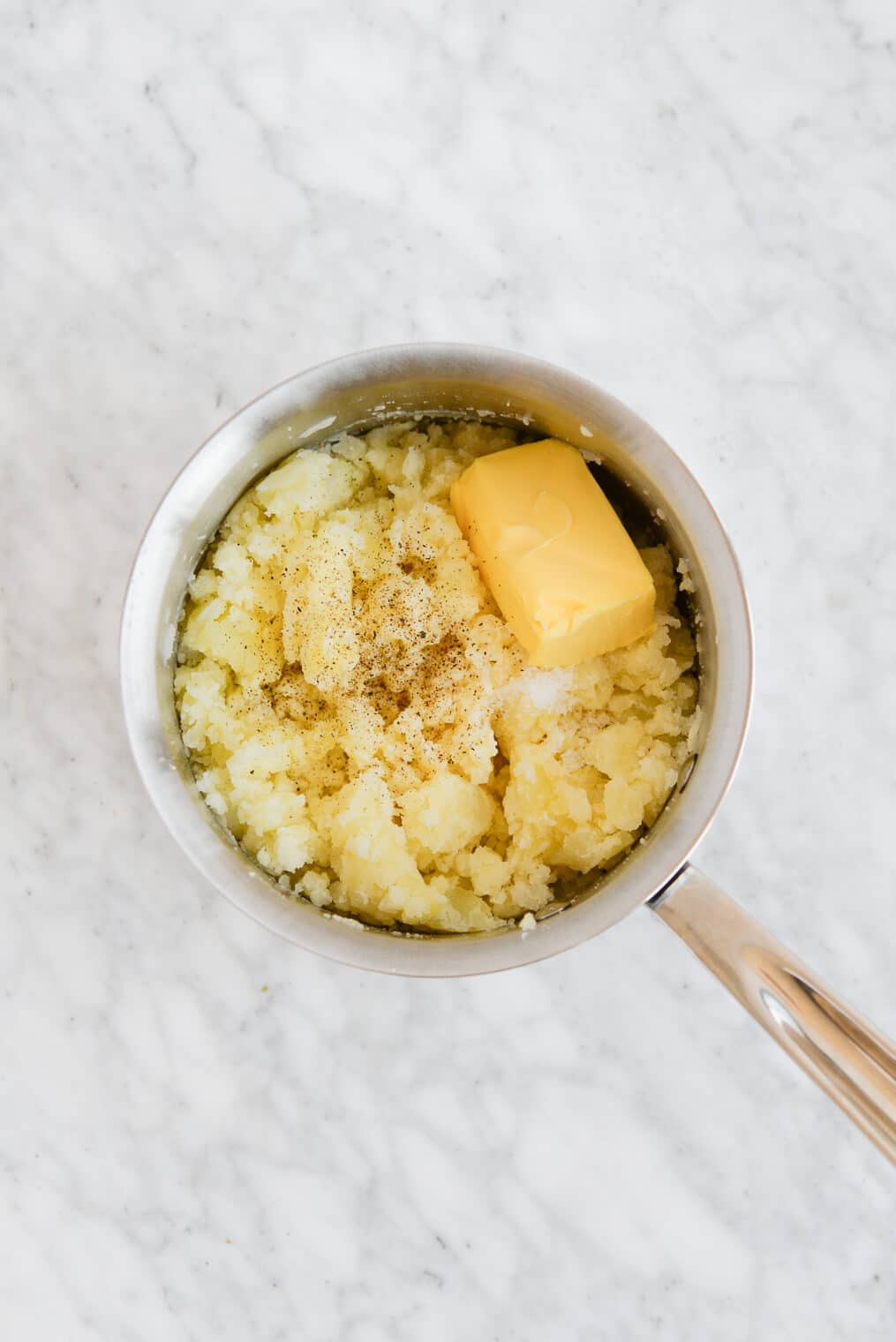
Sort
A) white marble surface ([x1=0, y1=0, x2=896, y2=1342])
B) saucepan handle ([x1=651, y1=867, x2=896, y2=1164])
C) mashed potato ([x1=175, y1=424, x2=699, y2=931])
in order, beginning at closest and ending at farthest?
saucepan handle ([x1=651, y1=867, x2=896, y2=1164])
mashed potato ([x1=175, y1=424, x2=699, y2=931])
white marble surface ([x1=0, y1=0, x2=896, y2=1342])

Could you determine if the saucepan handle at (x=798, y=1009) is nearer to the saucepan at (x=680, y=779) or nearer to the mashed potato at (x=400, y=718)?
the saucepan at (x=680, y=779)

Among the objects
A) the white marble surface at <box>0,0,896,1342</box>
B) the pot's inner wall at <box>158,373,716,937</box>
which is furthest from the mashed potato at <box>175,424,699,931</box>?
the white marble surface at <box>0,0,896,1342</box>

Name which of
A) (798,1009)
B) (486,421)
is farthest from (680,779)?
(486,421)

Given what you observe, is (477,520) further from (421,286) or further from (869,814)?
(869,814)

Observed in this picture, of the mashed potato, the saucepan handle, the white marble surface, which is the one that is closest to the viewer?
the saucepan handle

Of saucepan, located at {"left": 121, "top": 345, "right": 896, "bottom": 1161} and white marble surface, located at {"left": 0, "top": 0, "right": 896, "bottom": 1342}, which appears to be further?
Result: white marble surface, located at {"left": 0, "top": 0, "right": 896, "bottom": 1342}

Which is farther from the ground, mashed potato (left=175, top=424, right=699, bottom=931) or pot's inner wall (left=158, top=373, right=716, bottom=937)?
pot's inner wall (left=158, top=373, right=716, bottom=937)

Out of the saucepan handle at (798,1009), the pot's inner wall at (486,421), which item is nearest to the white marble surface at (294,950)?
the pot's inner wall at (486,421)

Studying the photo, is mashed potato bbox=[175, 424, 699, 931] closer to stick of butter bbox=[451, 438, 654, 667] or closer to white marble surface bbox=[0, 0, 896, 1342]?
stick of butter bbox=[451, 438, 654, 667]
